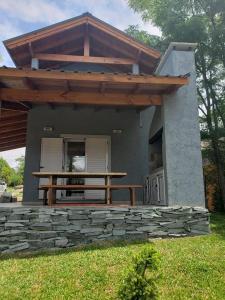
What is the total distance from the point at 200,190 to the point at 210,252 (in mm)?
1643

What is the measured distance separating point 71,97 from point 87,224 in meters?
2.91

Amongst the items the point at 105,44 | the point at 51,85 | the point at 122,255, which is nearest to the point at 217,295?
the point at 122,255

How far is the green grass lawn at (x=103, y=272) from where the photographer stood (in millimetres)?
3709

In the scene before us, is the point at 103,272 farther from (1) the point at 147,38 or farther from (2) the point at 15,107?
(1) the point at 147,38

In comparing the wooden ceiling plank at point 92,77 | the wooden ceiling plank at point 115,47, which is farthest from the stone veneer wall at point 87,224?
the wooden ceiling plank at point 115,47

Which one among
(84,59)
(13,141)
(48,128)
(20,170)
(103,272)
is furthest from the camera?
(20,170)

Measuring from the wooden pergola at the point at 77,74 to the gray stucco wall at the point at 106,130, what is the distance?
0.42m

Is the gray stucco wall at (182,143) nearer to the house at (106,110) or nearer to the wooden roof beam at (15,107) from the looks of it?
the house at (106,110)

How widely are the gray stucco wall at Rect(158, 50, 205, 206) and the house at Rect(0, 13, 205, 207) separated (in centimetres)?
Result: 2

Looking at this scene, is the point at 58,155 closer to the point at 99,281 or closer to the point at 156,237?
the point at 156,237

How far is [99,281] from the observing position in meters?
4.01

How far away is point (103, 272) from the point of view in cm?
426

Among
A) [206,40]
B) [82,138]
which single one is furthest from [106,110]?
[206,40]

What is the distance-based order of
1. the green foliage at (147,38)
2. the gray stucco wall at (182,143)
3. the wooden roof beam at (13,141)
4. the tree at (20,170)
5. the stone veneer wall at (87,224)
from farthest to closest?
the tree at (20,170) → the green foliage at (147,38) → the wooden roof beam at (13,141) → the gray stucco wall at (182,143) → the stone veneer wall at (87,224)
